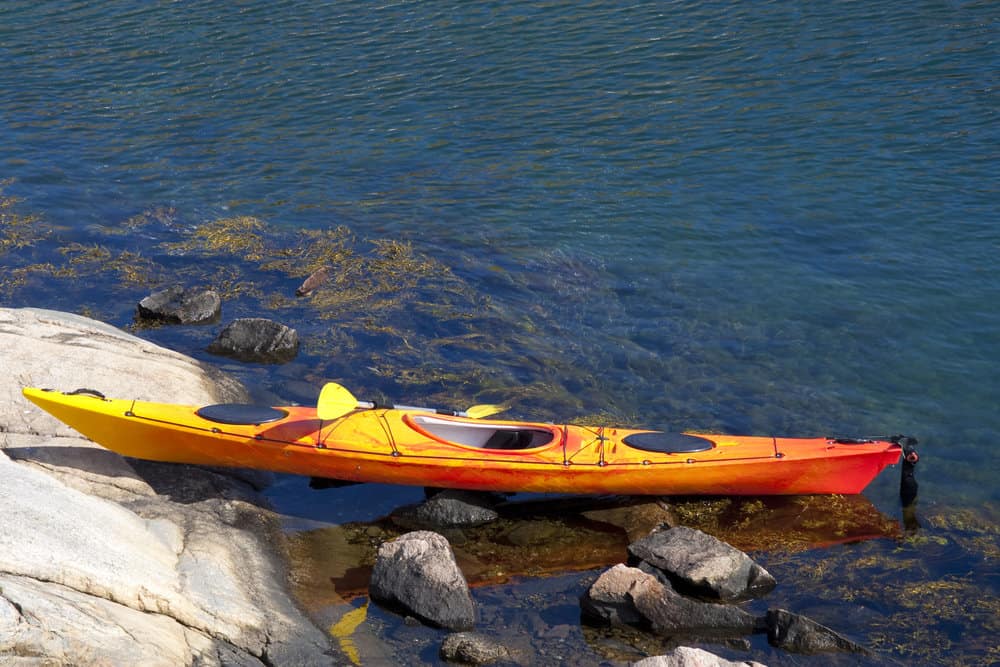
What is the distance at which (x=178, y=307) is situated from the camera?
14.5 m

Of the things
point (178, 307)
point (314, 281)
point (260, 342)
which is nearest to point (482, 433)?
point (260, 342)

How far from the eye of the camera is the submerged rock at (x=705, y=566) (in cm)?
907

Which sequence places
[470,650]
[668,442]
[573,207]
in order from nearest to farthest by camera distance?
1. [470,650]
2. [668,442]
3. [573,207]

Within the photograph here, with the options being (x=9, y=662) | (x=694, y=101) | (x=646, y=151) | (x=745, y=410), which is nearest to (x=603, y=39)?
(x=694, y=101)

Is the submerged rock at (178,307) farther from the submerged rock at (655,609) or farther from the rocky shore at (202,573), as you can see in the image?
the submerged rock at (655,609)

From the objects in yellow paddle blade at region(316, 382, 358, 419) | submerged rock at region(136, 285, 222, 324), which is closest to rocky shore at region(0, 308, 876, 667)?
yellow paddle blade at region(316, 382, 358, 419)

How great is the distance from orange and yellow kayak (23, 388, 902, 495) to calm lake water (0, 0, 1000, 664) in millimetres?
595

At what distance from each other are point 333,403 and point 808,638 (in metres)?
4.99

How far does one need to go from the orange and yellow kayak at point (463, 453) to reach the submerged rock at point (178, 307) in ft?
12.8

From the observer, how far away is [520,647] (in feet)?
28.1

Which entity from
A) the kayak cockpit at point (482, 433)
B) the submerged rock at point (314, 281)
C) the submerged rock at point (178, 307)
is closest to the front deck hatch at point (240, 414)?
the kayak cockpit at point (482, 433)

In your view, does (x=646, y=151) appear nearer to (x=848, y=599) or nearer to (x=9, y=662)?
(x=848, y=599)

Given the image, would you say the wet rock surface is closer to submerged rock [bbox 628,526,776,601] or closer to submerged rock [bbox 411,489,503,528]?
submerged rock [bbox 411,489,503,528]

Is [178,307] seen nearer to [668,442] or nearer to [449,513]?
[449,513]
